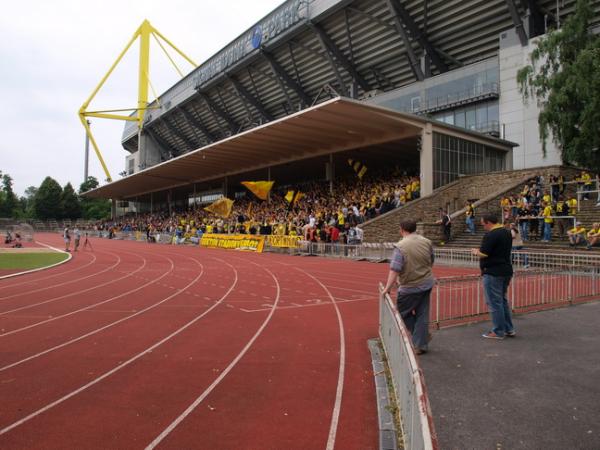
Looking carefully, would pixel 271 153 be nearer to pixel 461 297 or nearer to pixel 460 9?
pixel 460 9

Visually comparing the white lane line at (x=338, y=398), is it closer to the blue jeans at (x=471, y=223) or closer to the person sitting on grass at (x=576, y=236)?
the person sitting on grass at (x=576, y=236)

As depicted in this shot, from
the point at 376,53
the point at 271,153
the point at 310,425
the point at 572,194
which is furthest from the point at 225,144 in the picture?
the point at 310,425

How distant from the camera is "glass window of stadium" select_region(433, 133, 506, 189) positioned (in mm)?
25266

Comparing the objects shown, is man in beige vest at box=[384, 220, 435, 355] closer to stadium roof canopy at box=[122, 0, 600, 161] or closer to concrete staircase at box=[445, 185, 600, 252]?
concrete staircase at box=[445, 185, 600, 252]

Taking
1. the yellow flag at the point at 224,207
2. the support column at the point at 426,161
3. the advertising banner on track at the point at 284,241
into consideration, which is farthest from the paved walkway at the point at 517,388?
the yellow flag at the point at 224,207

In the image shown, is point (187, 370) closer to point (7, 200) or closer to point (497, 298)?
point (497, 298)

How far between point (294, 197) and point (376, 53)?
15813mm

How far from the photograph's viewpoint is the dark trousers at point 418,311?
5.23 metres

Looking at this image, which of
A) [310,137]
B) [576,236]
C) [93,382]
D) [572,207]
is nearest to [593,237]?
[576,236]

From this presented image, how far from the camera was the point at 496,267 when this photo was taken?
6.00 meters

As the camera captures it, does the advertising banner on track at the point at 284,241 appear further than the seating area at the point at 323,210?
Yes

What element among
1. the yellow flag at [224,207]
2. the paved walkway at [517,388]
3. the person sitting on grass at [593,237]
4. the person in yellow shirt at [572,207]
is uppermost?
the yellow flag at [224,207]

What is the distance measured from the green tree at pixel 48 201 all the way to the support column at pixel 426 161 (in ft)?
257

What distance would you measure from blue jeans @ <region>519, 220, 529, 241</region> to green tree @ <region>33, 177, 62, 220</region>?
8501cm
